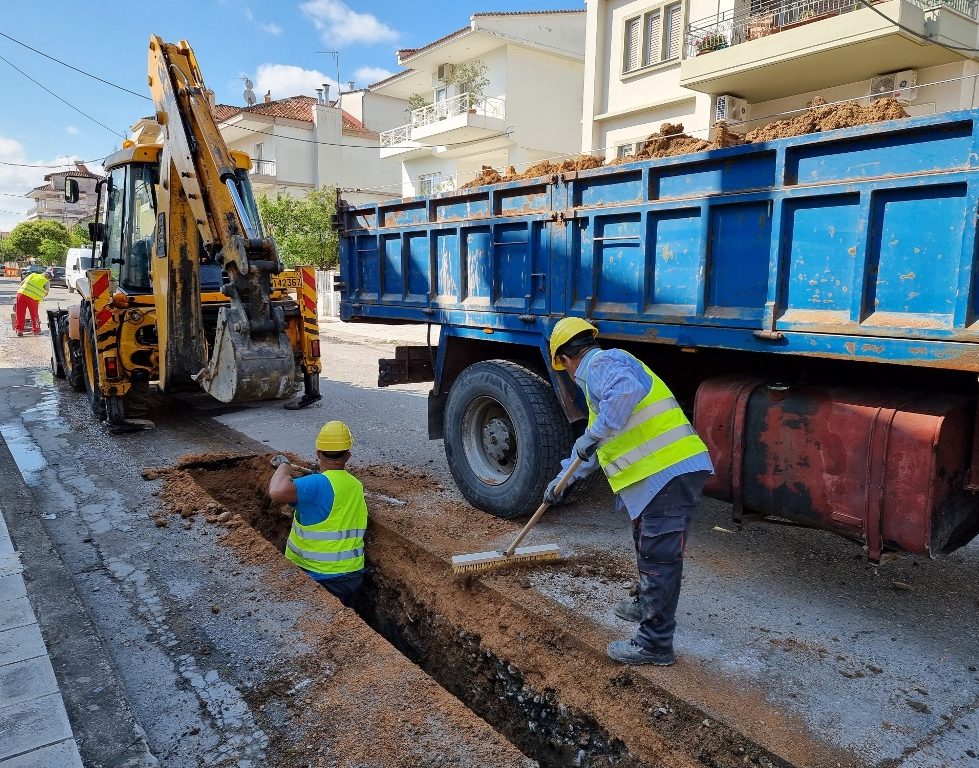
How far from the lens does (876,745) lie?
2570 mm

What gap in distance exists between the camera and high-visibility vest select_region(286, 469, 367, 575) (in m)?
3.90

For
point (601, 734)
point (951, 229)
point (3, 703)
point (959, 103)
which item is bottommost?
point (601, 734)

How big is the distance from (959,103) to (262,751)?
1287cm

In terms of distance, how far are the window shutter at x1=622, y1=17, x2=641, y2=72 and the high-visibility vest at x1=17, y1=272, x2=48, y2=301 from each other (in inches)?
558

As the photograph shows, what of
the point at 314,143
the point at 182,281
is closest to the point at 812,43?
the point at 182,281

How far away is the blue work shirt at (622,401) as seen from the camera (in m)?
2.96

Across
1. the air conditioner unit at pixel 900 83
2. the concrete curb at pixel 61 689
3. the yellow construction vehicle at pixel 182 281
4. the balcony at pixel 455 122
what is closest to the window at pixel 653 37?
the air conditioner unit at pixel 900 83

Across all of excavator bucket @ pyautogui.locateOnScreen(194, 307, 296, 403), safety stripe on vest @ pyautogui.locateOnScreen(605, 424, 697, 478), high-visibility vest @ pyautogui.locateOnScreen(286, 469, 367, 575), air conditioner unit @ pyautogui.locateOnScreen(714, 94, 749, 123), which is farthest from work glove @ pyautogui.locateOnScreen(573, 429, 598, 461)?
air conditioner unit @ pyautogui.locateOnScreen(714, 94, 749, 123)

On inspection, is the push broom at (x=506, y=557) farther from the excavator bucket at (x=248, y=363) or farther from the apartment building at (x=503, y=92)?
the apartment building at (x=503, y=92)

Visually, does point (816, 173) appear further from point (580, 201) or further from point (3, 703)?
point (3, 703)

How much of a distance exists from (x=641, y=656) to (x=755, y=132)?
2.66 m

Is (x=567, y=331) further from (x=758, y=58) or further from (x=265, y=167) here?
(x=265, y=167)

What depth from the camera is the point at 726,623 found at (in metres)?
3.45

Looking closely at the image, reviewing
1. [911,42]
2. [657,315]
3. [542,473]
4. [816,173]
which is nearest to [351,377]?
[542,473]
